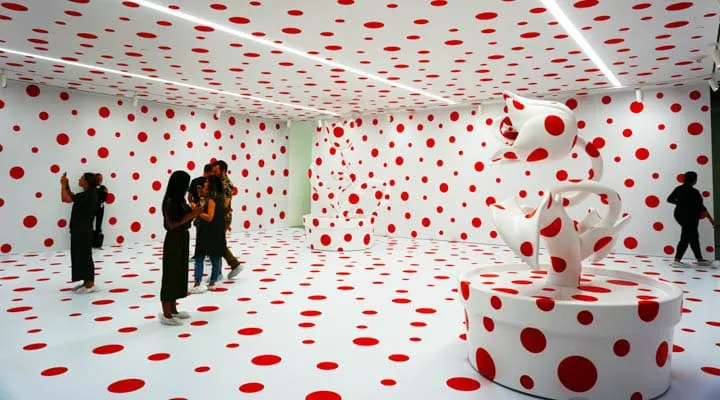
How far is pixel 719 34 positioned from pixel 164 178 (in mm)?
9282

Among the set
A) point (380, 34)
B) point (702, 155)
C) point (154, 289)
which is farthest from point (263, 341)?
point (702, 155)

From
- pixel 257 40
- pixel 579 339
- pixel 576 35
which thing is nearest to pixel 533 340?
pixel 579 339

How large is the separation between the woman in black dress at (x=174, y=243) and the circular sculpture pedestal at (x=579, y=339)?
2407 mm

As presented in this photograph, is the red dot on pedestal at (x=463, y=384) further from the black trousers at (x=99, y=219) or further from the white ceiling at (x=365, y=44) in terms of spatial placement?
the black trousers at (x=99, y=219)

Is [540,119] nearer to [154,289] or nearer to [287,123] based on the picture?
[154,289]

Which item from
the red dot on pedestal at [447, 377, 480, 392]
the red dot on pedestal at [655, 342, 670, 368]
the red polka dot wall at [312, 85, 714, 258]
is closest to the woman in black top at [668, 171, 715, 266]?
the red polka dot wall at [312, 85, 714, 258]

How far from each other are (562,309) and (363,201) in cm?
864

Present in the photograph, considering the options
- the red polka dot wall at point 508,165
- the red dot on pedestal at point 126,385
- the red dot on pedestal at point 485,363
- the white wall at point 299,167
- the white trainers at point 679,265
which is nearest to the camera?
the red dot on pedestal at point 126,385

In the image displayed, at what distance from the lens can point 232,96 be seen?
8.80m

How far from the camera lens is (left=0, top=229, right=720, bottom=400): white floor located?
105 inches

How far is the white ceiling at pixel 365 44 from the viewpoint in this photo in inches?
169

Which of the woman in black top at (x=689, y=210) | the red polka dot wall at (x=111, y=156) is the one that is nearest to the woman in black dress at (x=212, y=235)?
the red polka dot wall at (x=111, y=156)

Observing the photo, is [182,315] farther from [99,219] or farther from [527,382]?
[99,219]

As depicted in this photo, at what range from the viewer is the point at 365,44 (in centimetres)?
536
